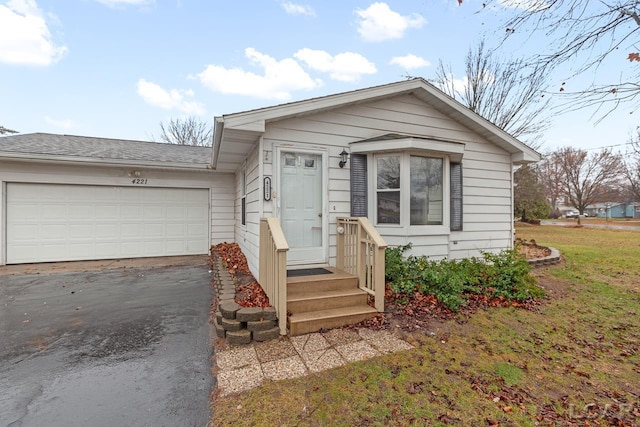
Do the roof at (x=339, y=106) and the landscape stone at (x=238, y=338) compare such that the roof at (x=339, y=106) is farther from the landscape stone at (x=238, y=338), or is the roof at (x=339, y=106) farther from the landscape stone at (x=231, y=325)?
the landscape stone at (x=238, y=338)

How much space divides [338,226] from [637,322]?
427 centimetres

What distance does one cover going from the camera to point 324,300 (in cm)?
388

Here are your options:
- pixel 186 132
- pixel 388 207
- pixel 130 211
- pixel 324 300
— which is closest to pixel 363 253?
pixel 324 300

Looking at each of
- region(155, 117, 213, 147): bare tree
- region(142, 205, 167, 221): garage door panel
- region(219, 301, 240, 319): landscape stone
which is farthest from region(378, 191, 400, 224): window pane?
region(155, 117, 213, 147): bare tree

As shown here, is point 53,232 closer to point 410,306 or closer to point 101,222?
point 101,222

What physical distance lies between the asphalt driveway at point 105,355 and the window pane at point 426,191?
153 inches

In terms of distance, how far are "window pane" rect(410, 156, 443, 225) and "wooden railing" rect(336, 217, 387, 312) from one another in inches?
51.1

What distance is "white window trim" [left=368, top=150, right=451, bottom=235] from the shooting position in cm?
512

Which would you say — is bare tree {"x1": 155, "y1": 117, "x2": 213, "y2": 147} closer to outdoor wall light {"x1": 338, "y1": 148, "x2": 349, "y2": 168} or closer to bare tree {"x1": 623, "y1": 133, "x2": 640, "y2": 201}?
outdoor wall light {"x1": 338, "y1": 148, "x2": 349, "y2": 168}

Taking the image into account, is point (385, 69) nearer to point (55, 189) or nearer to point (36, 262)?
point (55, 189)

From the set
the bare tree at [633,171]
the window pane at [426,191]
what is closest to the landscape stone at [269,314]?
the window pane at [426,191]

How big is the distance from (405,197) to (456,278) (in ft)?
5.13

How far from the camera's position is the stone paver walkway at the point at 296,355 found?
2.59 metres

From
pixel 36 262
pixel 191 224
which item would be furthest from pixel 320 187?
pixel 36 262
